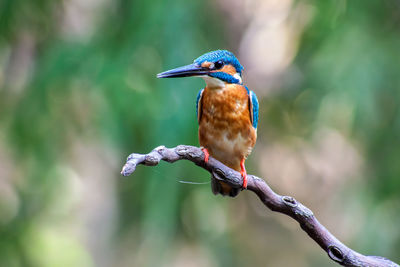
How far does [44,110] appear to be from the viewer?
11.9 feet

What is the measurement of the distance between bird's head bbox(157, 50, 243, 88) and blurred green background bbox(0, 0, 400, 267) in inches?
44.4

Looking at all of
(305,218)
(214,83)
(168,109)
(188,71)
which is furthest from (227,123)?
(168,109)

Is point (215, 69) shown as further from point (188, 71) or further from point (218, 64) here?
point (188, 71)

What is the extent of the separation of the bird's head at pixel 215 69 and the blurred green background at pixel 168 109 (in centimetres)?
113

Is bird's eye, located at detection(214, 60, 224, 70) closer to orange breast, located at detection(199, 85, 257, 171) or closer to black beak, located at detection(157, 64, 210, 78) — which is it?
black beak, located at detection(157, 64, 210, 78)

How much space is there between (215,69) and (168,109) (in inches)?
52.7

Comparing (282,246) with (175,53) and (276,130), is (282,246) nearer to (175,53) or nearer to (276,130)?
(276,130)

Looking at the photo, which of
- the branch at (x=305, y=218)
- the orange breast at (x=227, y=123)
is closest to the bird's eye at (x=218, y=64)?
the orange breast at (x=227, y=123)

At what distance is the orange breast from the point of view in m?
2.09

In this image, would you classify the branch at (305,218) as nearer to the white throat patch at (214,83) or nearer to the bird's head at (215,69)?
the bird's head at (215,69)

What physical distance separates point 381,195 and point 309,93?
91 cm

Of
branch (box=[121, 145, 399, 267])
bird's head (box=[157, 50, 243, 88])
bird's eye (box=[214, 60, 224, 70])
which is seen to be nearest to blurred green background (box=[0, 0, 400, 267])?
bird's head (box=[157, 50, 243, 88])

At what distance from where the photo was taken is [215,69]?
6.25ft

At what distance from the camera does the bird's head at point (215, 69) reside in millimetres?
1806
